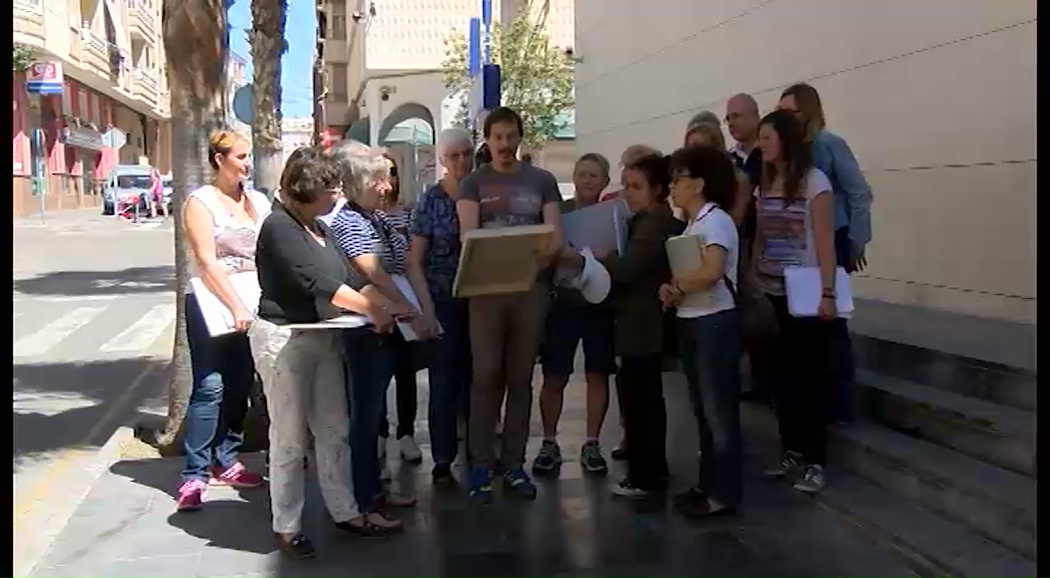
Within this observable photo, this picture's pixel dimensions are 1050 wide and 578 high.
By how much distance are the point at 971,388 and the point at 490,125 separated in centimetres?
251

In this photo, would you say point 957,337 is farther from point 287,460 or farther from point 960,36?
point 287,460

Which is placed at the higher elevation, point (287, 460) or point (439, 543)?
point (287, 460)

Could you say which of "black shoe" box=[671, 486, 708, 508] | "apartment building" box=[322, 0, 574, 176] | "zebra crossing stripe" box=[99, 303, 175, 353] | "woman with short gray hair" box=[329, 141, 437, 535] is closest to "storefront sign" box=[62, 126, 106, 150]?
"apartment building" box=[322, 0, 574, 176]

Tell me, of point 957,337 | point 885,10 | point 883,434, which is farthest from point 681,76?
point 883,434

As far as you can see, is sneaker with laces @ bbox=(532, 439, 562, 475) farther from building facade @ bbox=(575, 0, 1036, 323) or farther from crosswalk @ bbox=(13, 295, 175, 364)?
crosswalk @ bbox=(13, 295, 175, 364)

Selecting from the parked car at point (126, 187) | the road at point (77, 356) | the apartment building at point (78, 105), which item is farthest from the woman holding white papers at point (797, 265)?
the parked car at point (126, 187)

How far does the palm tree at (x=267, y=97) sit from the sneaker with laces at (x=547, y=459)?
33.0 feet

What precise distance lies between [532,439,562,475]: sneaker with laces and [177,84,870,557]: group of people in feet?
0.12

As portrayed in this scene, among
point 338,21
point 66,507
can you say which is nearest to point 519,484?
point 66,507

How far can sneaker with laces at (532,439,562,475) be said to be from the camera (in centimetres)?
627

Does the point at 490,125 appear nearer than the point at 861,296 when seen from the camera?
Yes

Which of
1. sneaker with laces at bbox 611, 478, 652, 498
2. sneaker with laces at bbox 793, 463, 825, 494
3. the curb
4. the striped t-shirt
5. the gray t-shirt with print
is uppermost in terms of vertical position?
the gray t-shirt with print

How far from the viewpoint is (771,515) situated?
5.41m

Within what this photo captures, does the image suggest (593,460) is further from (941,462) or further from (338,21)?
(338,21)
